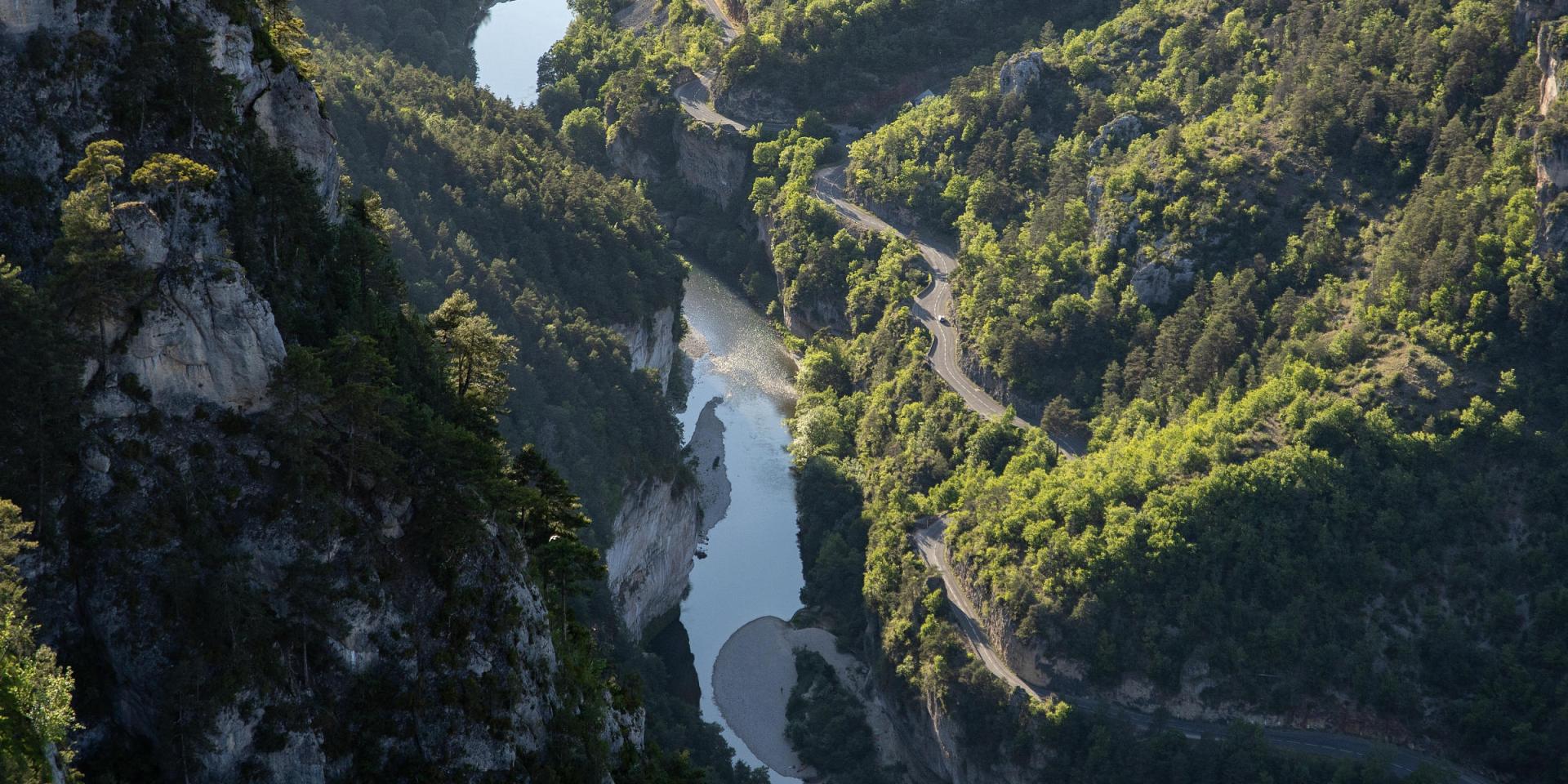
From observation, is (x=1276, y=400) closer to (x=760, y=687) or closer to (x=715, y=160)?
(x=760, y=687)

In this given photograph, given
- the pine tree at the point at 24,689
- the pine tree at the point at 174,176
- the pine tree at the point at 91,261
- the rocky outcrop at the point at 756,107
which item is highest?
the pine tree at the point at 174,176

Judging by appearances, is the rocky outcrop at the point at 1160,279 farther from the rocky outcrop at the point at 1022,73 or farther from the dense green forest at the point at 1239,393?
the rocky outcrop at the point at 1022,73

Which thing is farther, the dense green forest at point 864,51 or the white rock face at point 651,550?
the dense green forest at point 864,51

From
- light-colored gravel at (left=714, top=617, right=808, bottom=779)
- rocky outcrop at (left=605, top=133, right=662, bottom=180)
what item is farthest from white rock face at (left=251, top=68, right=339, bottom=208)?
rocky outcrop at (left=605, top=133, right=662, bottom=180)

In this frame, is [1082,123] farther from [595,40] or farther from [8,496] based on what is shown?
[8,496]

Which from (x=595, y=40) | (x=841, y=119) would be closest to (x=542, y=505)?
(x=841, y=119)

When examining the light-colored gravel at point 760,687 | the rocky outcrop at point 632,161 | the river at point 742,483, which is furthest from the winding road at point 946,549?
the river at point 742,483

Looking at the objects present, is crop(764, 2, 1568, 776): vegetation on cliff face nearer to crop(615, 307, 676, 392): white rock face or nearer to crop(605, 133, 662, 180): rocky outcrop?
crop(615, 307, 676, 392): white rock face
